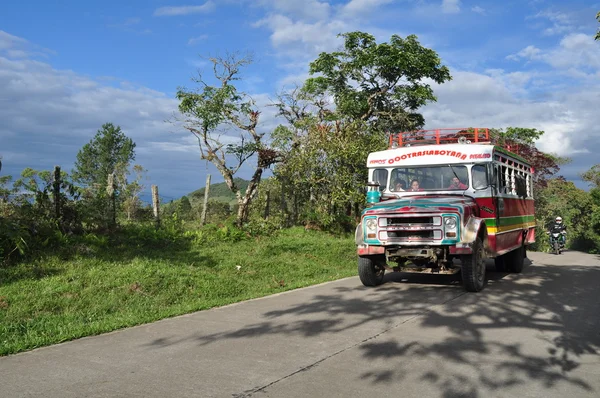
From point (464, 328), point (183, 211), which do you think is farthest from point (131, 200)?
point (464, 328)

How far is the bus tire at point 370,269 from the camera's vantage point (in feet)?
32.0

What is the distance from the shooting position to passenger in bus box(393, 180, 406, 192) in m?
10.6

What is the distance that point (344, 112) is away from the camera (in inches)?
997

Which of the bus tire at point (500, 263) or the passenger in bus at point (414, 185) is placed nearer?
the passenger in bus at point (414, 185)

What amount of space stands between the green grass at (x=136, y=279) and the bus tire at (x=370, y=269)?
45.6 inches

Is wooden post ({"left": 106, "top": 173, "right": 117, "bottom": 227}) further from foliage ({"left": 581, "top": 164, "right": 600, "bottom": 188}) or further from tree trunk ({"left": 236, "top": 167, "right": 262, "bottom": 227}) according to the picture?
foliage ({"left": 581, "top": 164, "right": 600, "bottom": 188})

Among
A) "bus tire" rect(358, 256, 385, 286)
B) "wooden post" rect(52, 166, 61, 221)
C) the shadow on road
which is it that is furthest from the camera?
"wooden post" rect(52, 166, 61, 221)

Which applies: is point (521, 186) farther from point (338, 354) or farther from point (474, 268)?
point (338, 354)

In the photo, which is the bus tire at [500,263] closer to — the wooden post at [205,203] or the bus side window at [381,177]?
the bus side window at [381,177]

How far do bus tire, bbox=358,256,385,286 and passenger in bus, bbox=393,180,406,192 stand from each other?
5.05 feet

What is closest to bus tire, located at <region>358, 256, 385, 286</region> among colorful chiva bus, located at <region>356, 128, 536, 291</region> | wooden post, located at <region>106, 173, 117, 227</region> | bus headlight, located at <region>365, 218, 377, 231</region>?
colorful chiva bus, located at <region>356, 128, 536, 291</region>

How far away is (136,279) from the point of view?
902cm

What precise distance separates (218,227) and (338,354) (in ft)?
34.0

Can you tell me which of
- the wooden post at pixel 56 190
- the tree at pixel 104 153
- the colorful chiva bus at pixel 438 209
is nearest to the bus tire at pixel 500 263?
the colorful chiva bus at pixel 438 209
